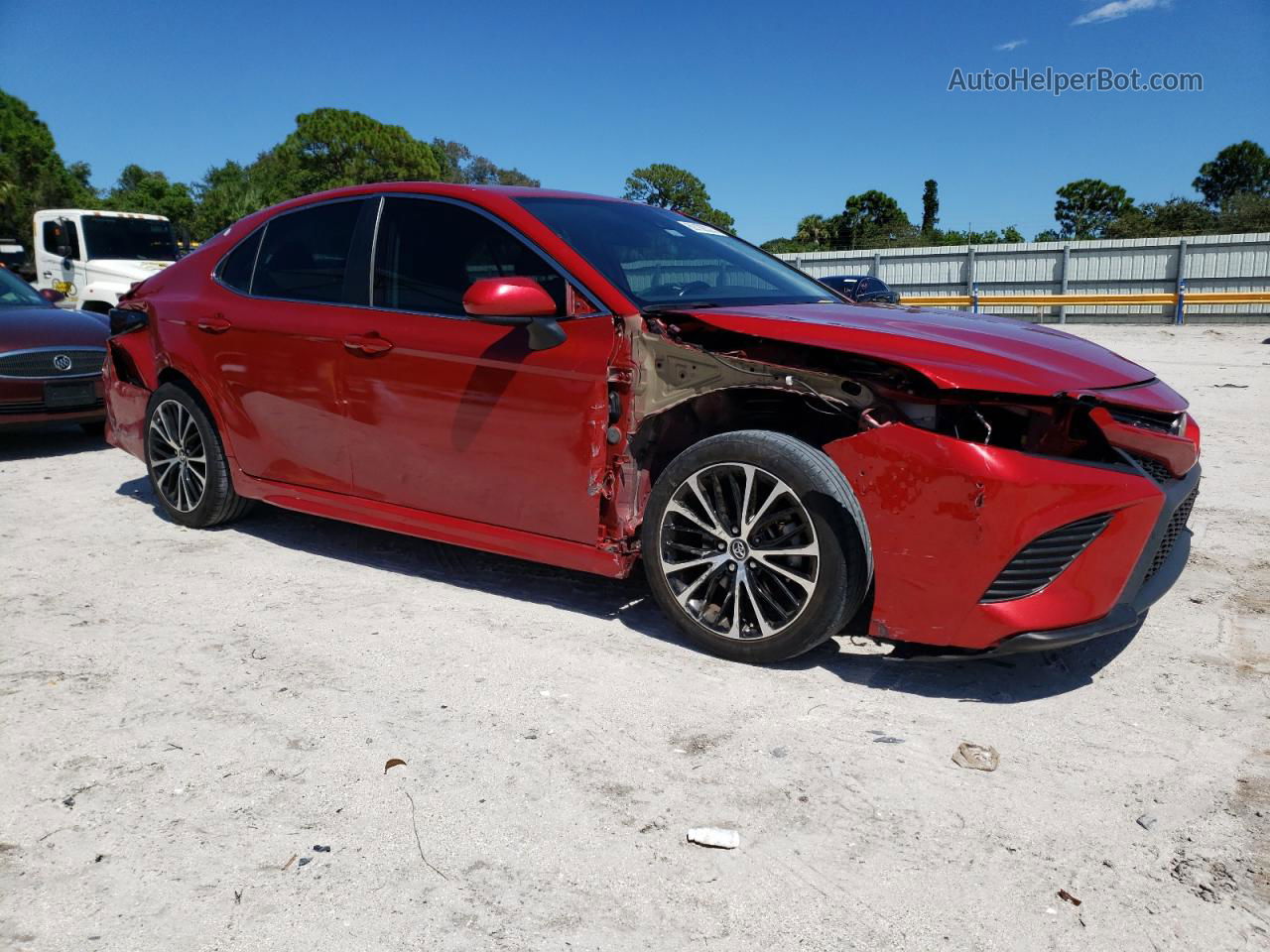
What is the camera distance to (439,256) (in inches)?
155

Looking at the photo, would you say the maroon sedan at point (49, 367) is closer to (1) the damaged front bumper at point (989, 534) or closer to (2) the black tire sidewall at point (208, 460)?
(2) the black tire sidewall at point (208, 460)

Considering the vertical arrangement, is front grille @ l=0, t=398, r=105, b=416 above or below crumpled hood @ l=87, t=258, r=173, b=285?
below

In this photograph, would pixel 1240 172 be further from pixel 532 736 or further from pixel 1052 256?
pixel 532 736

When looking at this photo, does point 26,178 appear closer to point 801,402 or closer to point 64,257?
point 64,257

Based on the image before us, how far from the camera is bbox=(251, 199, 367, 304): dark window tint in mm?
4219

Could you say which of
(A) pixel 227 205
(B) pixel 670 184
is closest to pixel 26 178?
(A) pixel 227 205

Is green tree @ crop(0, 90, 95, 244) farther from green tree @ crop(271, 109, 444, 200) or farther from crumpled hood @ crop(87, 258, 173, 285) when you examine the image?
crumpled hood @ crop(87, 258, 173, 285)

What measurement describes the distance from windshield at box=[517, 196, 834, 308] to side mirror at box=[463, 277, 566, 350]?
0.95ft

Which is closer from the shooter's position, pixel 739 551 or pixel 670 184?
pixel 739 551

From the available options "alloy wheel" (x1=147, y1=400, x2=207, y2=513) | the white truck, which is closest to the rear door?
"alloy wheel" (x1=147, y1=400, x2=207, y2=513)

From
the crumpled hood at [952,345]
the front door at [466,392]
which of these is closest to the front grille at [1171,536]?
the crumpled hood at [952,345]

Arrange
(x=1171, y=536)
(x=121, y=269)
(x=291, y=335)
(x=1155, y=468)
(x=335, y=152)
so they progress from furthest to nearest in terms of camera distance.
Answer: (x=335, y=152) → (x=121, y=269) → (x=291, y=335) → (x=1171, y=536) → (x=1155, y=468)

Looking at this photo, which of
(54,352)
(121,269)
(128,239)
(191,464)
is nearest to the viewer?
(191,464)

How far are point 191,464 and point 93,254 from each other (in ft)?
38.6
